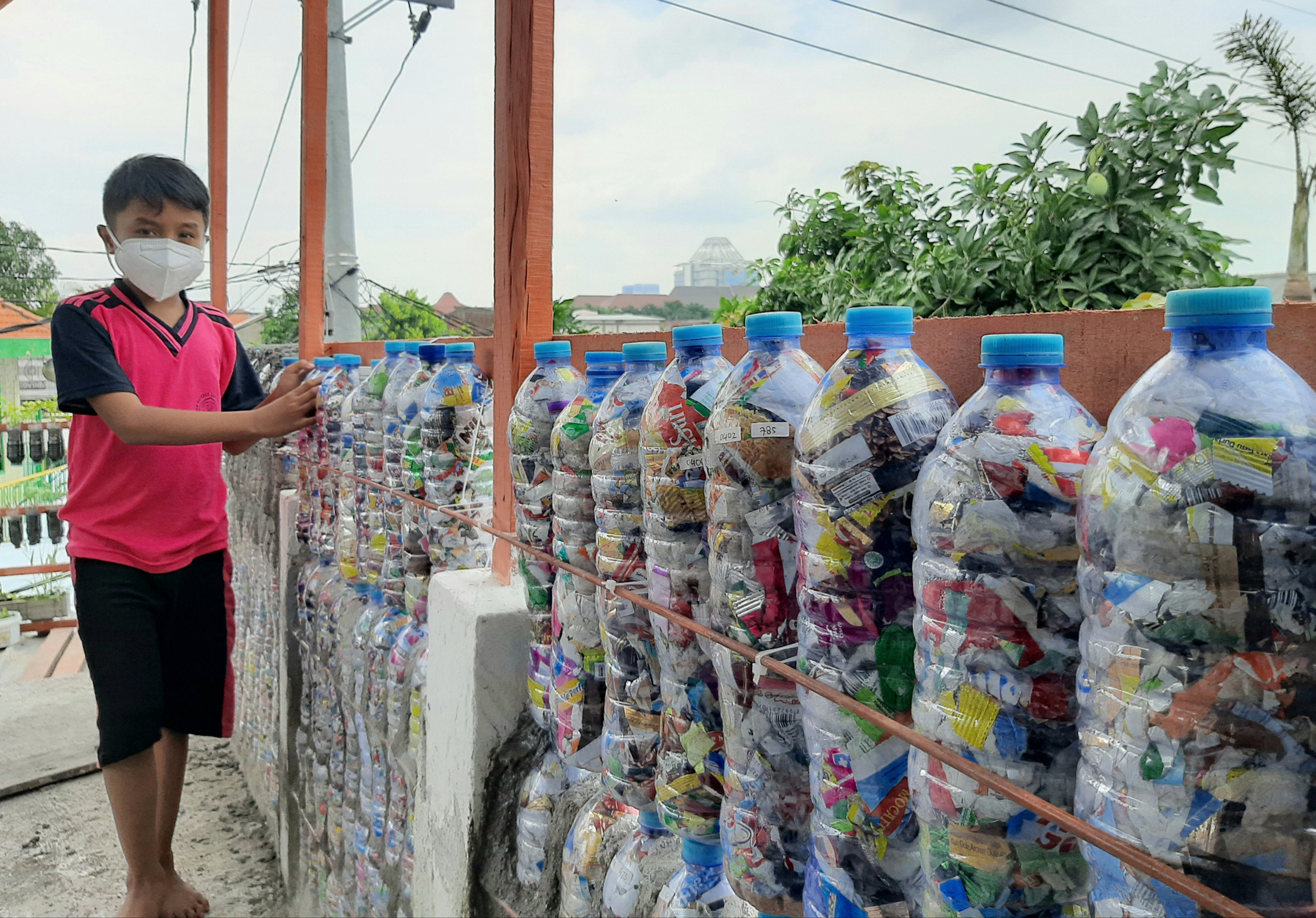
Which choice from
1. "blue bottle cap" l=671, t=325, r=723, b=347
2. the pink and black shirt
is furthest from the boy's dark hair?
"blue bottle cap" l=671, t=325, r=723, b=347

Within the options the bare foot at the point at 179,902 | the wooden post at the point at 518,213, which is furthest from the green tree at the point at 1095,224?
the bare foot at the point at 179,902

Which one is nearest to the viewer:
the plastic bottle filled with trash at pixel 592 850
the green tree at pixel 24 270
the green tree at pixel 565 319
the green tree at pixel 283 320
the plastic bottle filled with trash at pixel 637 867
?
the plastic bottle filled with trash at pixel 637 867

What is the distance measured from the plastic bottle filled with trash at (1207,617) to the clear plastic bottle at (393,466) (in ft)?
6.59

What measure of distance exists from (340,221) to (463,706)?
20.2 feet

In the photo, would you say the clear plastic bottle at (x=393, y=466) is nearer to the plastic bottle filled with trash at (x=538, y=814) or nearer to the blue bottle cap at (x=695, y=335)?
the plastic bottle filled with trash at (x=538, y=814)

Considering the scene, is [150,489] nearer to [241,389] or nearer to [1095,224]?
[241,389]

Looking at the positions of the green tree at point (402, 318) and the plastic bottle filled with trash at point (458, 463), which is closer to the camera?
the plastic bottle filled with trash at point (458, 463)

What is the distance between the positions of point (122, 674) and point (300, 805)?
107cm

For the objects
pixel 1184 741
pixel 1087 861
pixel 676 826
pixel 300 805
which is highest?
pixel 1184 741

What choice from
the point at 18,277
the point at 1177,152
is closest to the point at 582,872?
the point at 1177,152

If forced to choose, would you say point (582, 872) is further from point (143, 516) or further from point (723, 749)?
point (143, 516)

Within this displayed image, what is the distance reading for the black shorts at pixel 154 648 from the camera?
278 centimetres

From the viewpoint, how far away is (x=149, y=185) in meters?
2.89

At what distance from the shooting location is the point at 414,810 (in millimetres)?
2301
